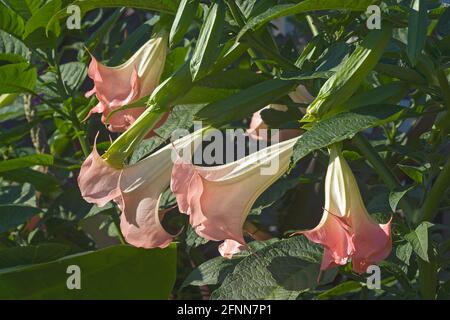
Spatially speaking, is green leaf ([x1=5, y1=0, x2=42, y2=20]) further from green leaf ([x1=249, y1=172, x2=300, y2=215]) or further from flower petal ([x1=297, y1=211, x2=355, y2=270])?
flower petal ([x1=297, y1=211, x2=355, y2=270])

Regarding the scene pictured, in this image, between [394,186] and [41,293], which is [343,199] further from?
[41,293]

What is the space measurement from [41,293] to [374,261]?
0.38 m

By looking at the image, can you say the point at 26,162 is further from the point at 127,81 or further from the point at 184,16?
the point at 184,16

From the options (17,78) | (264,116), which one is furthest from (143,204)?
(17,78)

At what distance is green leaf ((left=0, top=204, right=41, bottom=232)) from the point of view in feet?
3.60

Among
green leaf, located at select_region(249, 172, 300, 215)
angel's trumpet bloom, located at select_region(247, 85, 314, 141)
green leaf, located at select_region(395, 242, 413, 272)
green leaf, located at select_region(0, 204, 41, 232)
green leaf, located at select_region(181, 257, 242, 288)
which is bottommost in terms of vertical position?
green leaf, located at select_region(181, 257, 242, 288)

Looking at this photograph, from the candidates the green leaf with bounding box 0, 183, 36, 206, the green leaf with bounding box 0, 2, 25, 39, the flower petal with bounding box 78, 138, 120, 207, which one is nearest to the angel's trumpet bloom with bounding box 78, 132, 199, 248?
the flower petal with bounding box 78, 138, 120, 207

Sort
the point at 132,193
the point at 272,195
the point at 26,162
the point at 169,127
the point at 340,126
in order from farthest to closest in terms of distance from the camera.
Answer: the point at 26,162
the point at 272,195
the point at 169,127
the point at 132,193
the point at 340,126

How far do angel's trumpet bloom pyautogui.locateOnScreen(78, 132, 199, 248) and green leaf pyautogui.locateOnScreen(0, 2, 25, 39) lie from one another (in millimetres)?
328

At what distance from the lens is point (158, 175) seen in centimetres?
83

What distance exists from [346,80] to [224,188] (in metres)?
0.16

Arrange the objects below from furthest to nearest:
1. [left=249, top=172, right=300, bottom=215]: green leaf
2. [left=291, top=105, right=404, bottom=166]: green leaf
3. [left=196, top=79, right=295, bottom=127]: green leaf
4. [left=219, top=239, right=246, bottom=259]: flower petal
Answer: [left=249, top=172, right=300, bottom=215]: green leaf, [left=219, top=239, right=246, bottom=259]: flower petal, [left=196, top=79, right=295, bottom=127]: green leaf, [left=291, top=105, right=404, bottom=166]: green leaf

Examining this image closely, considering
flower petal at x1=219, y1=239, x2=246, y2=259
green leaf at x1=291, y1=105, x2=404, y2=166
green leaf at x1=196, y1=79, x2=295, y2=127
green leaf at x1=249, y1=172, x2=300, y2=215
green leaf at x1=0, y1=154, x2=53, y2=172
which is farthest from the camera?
green leaf at x1=0, y1=154, x2=53, y2=172

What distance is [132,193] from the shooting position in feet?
2.67
